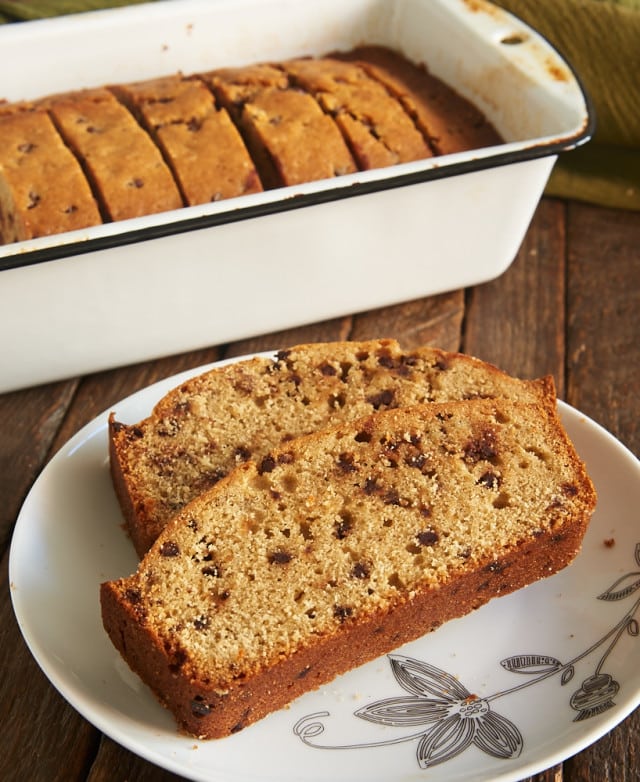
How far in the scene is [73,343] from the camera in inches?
80.0

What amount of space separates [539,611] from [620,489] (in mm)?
283

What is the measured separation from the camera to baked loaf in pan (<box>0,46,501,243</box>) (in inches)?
83.5

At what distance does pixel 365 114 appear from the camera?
236 cm

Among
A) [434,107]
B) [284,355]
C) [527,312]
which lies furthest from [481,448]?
[434,107]

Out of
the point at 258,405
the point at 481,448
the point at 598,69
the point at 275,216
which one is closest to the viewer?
the point at 481,448

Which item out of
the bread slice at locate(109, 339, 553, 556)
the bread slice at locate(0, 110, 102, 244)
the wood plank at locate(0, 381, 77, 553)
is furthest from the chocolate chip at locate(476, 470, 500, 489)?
the bread slice at locate(0, 110, 102, 244)

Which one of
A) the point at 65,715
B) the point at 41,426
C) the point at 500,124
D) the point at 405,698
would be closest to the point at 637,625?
the point at 405,698

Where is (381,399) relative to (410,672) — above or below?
above

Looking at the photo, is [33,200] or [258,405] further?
[33,200]

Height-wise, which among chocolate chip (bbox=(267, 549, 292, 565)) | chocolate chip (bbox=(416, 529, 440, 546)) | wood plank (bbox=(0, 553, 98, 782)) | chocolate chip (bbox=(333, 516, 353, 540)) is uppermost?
chocolate chip (bbox=(416, 529, 440, 546))

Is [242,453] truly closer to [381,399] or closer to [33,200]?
[381,399]

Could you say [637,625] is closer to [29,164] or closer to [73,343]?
[73,343]

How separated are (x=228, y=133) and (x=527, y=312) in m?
0.85

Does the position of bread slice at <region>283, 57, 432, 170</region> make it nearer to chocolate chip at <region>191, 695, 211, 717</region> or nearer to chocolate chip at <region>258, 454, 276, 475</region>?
chocolate chip at <region>258, 454, 276, 475</region>
